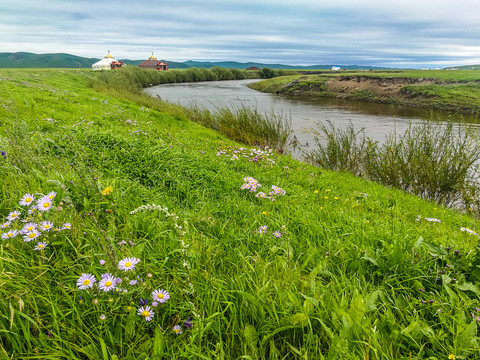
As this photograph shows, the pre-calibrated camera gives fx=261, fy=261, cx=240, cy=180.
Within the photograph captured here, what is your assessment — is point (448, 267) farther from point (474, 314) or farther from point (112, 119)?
point (112, 119)

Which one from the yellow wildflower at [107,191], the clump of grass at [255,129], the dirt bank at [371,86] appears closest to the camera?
the yellow wildflower at [107,191]

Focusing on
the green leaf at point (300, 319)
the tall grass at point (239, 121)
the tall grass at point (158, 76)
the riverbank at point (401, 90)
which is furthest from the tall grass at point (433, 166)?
the riverbank at point (401, 90)

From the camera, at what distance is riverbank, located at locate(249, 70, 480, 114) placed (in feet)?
93.9

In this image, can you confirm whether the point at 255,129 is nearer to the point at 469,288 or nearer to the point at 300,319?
the point at 469,288

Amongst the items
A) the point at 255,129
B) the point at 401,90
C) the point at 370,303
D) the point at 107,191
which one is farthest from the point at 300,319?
the point at 401,90

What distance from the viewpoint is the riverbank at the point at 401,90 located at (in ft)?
93.9

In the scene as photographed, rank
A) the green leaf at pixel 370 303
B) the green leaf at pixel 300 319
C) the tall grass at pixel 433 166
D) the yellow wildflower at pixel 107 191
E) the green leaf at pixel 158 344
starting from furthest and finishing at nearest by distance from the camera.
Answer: the tall grass at pixel 433 166
the yellow wildflower at pixel 107 191
the green leaf at pixel 370 303
the green leaf at pixel 300 319
the green leaf at pixel 158 344

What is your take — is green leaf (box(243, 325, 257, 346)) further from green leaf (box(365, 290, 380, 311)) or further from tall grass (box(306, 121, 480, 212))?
tall grass (box(306, 121, 480, 212))

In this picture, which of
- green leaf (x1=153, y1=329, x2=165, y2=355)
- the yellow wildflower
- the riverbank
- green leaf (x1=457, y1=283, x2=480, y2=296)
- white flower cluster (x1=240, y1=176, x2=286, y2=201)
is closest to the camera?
green leaf (x1=153, y1=329, x2=165, y2=355)

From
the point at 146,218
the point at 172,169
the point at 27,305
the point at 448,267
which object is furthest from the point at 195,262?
the point at 172,169

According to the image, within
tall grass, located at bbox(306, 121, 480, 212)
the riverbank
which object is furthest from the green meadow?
the riverbank

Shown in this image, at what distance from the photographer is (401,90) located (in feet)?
119

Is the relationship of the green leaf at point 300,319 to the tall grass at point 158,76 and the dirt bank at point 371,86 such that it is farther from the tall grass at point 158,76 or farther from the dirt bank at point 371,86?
the dirt bank at point 371,86

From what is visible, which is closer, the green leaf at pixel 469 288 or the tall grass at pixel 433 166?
the green leaf at pixel 469 288
